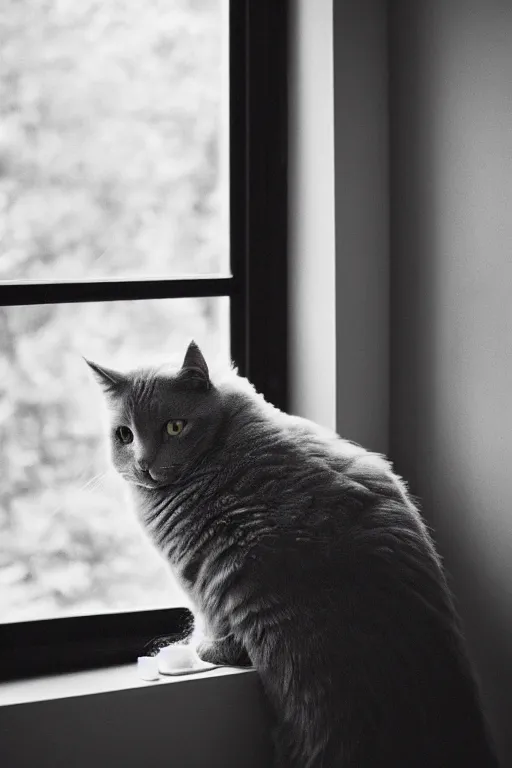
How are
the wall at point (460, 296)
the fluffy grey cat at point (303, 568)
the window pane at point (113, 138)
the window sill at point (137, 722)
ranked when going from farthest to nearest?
1. the window pane at point (113, 138)
2. the wall at point (460, 296)
3. the window sill at point (137, 722)
4. the fluffy grey cat at point (303, 568)

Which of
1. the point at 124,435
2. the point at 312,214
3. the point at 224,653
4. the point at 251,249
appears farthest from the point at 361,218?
the point at 224,653

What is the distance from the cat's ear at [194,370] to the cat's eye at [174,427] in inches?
2.3

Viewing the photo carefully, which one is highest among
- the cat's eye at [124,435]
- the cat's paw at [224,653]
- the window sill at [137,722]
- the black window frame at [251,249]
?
the black window frame at [251,249]

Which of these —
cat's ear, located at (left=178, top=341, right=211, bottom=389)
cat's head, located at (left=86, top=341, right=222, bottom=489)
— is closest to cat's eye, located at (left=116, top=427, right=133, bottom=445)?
cat's head, located at (left=86, top=341, right=222, bottom=489)

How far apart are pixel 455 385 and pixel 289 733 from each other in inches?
24.2

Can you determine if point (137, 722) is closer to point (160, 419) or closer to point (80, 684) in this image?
point (80, 684)

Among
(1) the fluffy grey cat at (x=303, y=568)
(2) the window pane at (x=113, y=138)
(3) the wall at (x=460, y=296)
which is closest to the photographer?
(1) the fluffy grey cat at (x=303, y=568)

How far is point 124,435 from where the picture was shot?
122cm

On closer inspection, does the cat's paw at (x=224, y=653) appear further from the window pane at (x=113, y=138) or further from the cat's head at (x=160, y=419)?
the window pane at (x=113, y=138)

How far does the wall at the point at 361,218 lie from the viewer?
144cm

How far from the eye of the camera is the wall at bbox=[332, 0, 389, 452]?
1.44 metres

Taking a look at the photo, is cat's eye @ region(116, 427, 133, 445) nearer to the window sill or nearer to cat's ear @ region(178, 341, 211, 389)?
cat's ear @ region(178, 341, 211, 389)

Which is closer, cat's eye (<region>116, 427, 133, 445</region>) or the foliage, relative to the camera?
cat's eye (<region>116, 427, 133, 445</region>)

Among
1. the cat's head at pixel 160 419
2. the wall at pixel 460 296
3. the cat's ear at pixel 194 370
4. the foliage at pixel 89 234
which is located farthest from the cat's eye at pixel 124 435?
the wall at pixel 460 296
